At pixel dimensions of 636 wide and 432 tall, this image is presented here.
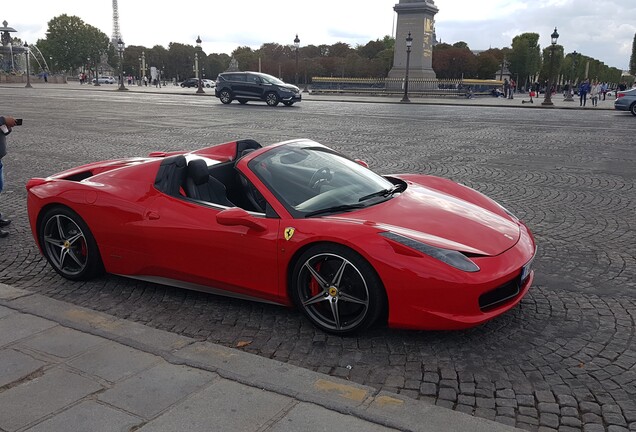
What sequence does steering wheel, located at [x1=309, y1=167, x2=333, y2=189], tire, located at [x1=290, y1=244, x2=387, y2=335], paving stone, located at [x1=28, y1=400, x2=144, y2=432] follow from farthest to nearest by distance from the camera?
steering wheel, located at [x1=309, y1=167, x2=333, y2=189] → tire, located at [x1=290, y1=244, x2=387, y2=335] → paving stone, located at [x1=28, y1=400, x2=144, y2=432]

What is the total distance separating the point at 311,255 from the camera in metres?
3.66

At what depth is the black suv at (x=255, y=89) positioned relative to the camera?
97.2 feet

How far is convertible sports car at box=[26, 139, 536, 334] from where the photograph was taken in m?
3.44

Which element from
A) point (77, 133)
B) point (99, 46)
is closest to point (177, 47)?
point (99, 46)

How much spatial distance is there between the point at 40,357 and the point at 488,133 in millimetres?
15574

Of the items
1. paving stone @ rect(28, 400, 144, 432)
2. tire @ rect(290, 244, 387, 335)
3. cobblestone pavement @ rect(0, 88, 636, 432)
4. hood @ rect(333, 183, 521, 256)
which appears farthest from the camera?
hood @ rect(333, 183, 521, 256)

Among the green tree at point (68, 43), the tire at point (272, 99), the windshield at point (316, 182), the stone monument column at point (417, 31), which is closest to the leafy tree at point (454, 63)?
the stone monument column at point (417, 31)

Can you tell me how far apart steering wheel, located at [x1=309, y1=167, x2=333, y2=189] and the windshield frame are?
0.06 feet

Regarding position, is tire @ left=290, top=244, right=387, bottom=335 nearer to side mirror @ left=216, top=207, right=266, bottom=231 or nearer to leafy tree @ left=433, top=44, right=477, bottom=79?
side mirror @ left=216, top=207, right=266, bottom=231

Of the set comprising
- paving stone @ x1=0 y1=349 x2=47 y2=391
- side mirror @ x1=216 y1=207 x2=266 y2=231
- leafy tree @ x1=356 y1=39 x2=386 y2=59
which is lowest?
paving stone @ x1=0 y1=349 x2=47 y2=391

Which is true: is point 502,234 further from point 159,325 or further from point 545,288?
point 159,325

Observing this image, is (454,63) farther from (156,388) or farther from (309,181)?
(156,388)

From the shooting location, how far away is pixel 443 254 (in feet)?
11.3

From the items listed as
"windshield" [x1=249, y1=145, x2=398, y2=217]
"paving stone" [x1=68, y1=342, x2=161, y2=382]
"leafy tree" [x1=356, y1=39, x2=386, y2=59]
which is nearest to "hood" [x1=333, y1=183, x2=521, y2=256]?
"windshield" [x1=249, y1=145, x2=398, y2=217]
